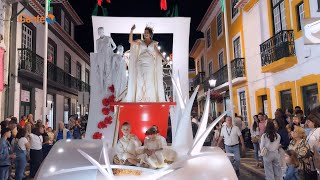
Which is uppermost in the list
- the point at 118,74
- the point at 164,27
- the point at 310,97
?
the point at 164,27

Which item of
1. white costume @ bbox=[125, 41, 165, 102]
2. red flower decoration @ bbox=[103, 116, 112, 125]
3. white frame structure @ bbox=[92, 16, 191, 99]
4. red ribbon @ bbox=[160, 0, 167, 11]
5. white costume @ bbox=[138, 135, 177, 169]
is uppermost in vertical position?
red ribbon @ bbox=[160, 0, 167, 11]

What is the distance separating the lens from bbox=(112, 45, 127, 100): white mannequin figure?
667 centimetres

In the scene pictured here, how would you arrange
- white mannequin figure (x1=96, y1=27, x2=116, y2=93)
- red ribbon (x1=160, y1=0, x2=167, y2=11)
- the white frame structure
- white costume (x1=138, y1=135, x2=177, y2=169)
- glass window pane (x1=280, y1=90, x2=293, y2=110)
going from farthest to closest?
glass window pane (x1=280, y1=90, x2=293, y2=110) → red ribbon (x1=160, y1=0, x2=167, y2=11) → the white frame structure → white mannequin figure (x1=96, y1=27, x2=116, y2=93) → white costume (x1=138, y1=135, x2=177, y2=169)

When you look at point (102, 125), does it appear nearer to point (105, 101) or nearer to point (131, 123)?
point (105, 101)

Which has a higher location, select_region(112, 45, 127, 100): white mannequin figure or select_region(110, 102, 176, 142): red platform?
select_region(112, 45, 127, 100): white mannequin figure

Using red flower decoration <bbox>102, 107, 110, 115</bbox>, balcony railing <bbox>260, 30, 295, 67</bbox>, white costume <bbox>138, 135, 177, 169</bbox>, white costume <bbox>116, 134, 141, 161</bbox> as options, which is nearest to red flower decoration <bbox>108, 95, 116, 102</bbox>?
red flower decoration <bbox>102, 107, 110, 115</bbox>

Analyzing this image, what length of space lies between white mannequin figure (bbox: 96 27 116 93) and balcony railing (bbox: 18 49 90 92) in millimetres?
8336

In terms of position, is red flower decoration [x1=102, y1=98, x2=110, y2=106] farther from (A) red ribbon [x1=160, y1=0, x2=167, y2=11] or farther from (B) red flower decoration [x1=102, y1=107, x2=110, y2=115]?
(A) red ribbon [x1=160, y1=0, x2=167, y2=11]

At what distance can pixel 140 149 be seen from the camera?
146 inches

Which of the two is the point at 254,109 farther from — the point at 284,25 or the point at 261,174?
the point at 261,174

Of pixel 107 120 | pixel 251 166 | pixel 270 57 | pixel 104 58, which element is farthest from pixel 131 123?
pixel 270 57

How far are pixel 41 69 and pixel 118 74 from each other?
10778 millimetres

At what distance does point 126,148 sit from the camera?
365 centimetres

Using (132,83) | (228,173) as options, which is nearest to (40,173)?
(228,173)
